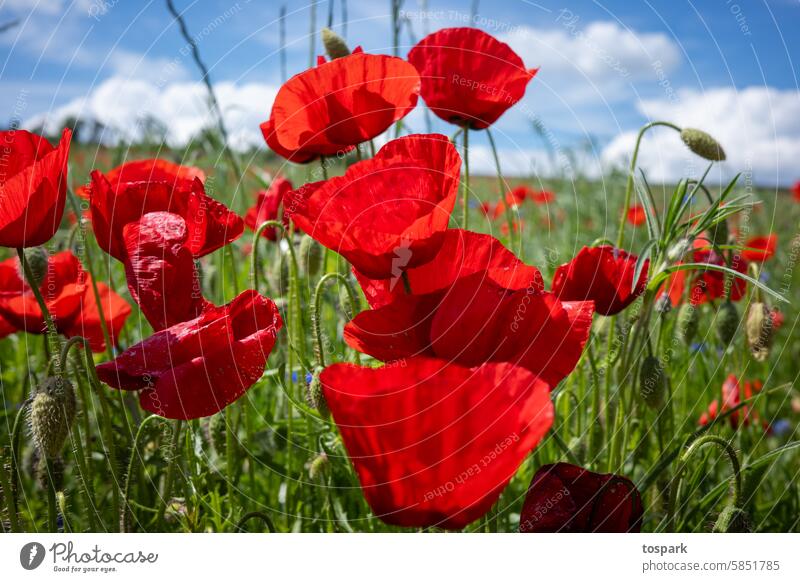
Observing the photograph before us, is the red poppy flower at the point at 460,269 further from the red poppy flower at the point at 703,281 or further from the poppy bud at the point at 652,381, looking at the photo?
the red poppy flower at the point at 703,281

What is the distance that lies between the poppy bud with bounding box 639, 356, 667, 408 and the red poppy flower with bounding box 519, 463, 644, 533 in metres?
0.21

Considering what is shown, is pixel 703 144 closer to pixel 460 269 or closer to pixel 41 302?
pixel 460 269

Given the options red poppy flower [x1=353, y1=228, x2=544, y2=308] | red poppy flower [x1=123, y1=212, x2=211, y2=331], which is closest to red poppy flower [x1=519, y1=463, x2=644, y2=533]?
red poppy flower [x1=353, y1=228, x2=544, y2=308]

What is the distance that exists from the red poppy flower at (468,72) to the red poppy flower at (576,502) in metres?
0.38

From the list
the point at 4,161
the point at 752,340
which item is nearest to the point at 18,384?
the point at 4,161

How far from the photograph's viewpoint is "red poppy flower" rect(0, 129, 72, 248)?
568 millimetres

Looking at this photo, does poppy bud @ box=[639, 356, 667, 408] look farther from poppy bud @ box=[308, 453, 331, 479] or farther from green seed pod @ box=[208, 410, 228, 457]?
green seed pod @ box=[208, 410, 228, 457]

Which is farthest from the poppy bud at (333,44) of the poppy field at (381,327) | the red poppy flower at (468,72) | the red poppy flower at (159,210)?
the red poppy flower at (159,210)

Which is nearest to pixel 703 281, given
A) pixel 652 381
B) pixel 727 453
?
pixel 652 381

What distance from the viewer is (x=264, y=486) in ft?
3.25

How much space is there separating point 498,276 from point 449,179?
8 cm
